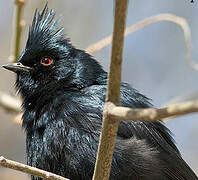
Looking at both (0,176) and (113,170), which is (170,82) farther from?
(113,170)

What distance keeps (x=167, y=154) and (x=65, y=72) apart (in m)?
1.32

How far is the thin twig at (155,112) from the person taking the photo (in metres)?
2.03

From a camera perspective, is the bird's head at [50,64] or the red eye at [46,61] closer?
the bird's head at [50,64]

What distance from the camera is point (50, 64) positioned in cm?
486

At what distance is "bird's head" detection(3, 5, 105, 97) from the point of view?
4699 millimetres

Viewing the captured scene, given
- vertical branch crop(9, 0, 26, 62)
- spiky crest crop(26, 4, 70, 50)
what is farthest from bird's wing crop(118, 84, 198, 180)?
vertical branch crop(9, 0, 26, 62)

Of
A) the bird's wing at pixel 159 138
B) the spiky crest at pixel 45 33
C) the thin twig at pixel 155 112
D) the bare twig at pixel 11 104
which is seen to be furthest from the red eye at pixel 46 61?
the thin twig at pixel 155 112

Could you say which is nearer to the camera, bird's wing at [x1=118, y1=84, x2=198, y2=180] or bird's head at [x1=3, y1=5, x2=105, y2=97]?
bird's wing at [x1=118, y1=84, x2=198, y2=180]

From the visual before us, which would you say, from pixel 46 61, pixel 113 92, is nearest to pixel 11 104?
pixel 46 61

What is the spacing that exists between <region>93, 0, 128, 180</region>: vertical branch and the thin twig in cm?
12

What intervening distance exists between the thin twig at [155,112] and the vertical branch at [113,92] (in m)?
0.12

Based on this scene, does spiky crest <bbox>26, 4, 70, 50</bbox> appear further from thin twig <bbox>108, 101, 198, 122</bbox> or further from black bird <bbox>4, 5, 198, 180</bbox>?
thin twig <bbox>108, 101, 198, 122</bbox>

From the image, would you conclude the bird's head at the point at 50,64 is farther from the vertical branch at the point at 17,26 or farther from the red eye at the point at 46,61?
the vertical branch at the point at 17,26

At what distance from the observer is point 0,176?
6742 millimetres
